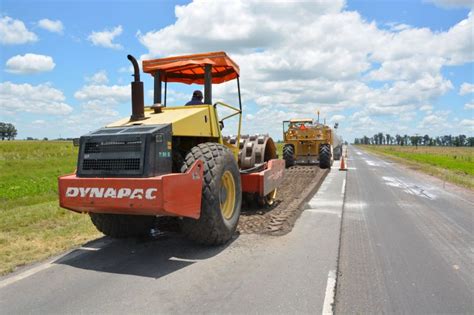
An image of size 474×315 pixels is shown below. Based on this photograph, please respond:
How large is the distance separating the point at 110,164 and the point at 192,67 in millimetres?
2638

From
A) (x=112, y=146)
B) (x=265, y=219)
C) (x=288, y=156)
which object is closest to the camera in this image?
(x=112, y=146)

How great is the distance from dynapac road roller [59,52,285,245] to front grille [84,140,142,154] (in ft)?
0.04

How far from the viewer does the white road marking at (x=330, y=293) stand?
11.9 ft

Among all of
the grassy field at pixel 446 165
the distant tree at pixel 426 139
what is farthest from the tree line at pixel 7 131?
the distant tree at pixel 426 139

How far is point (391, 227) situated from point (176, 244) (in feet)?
13.1

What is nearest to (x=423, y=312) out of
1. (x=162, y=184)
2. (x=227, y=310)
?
(x=227, y=310)

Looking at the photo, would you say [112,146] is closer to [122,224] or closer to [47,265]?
[122,224]

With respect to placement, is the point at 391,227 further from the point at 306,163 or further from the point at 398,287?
the point at 306,163

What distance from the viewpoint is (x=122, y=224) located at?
5.98 meters

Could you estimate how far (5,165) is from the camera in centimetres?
2412

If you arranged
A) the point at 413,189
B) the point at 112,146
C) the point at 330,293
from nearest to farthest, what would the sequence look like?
1. the point at 330,293
2. the point at 112,146
3. the point at 413,189

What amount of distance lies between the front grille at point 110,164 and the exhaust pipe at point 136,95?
0.90 m

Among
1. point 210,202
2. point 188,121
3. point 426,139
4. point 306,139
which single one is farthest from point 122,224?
point 426,139

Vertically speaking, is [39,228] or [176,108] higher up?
[176,108]
